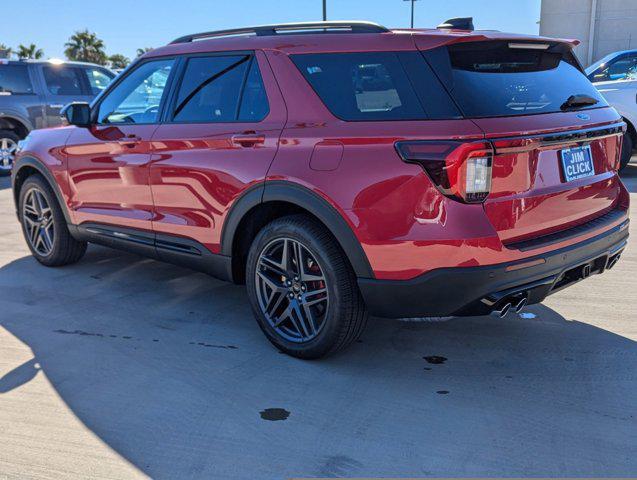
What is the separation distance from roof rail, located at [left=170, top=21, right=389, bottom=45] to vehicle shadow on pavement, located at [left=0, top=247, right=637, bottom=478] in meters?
1.75

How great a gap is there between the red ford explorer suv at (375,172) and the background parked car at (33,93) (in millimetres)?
7878

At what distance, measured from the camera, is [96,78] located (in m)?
11.5

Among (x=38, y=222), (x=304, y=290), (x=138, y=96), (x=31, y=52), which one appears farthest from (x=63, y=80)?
(x=31, y=52)

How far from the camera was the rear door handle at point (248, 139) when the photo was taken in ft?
11.0

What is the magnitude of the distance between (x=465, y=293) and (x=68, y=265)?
12.5 feet

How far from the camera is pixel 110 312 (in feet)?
13.8

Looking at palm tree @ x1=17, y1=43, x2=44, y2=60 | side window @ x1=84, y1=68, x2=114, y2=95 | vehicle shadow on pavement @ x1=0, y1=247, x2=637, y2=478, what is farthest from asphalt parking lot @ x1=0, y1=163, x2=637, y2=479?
palm tree @ x1=17, y1=43, x2=44, y2=60

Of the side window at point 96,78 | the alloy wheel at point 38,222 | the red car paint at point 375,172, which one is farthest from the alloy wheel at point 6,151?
the red car paint at point 375,172

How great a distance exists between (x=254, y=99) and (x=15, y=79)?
902cm

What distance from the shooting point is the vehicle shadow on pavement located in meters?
2.53

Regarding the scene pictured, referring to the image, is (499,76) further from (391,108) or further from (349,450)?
(349,450)

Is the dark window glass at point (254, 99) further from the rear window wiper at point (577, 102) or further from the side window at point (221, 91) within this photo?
the rear window wiper at point (577, 102)

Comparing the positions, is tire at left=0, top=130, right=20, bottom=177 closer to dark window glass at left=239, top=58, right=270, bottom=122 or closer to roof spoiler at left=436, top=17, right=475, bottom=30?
dark window glass at left=239, top=58, right=270, bottom=122

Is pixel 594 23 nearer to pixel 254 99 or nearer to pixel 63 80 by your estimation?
pixel 63 80
